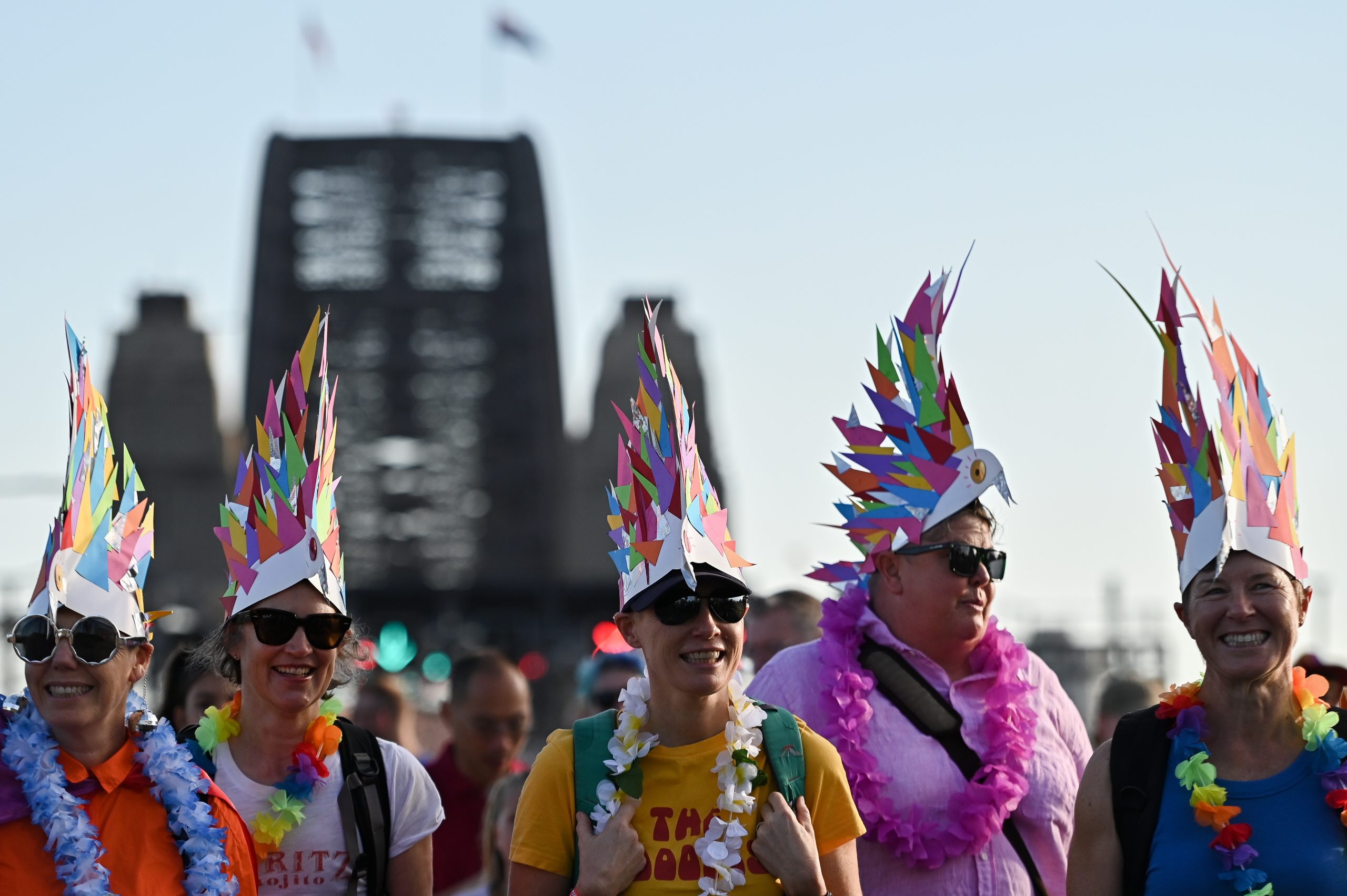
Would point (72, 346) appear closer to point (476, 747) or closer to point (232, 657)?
point (232, 657)

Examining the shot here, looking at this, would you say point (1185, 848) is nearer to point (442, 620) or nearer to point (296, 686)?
point (296, 686)

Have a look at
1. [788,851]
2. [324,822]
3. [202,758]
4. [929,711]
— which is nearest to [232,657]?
[202,758]

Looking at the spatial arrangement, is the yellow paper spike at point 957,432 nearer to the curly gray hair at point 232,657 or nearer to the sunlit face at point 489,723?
the curly gray hair at point 232,657

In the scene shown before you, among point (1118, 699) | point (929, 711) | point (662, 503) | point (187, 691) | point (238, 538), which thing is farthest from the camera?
point (1118, 699)

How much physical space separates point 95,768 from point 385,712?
4.39m

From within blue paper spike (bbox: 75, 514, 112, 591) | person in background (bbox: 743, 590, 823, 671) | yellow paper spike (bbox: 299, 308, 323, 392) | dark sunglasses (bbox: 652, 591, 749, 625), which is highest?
yellow paper spike (bbox: 299, 308, 323, 392)

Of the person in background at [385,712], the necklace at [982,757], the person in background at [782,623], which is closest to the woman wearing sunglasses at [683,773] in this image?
the necklace at [982,757]

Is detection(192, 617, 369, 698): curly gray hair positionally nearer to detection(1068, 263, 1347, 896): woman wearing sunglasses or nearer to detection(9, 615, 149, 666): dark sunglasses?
detection(9, 615, 149, 666): dark sunglasses

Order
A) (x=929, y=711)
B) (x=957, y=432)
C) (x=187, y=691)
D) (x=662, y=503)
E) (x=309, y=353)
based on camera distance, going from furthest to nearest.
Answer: (x=187, y=691) < (x=957, y=432) < (x=929, y=711) < (x=309, y=353) < (x=662, y=503)

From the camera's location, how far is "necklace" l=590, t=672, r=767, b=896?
4305 mm

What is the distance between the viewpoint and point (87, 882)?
428 cm

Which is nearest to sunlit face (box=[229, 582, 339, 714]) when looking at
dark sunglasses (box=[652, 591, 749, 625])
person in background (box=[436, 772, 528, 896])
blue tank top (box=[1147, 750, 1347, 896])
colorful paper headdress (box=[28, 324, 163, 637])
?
colorful paper headdress (box=[28, 324, 163, 637])

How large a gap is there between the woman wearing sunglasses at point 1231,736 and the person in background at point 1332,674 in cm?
179

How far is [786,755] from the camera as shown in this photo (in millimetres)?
4445
